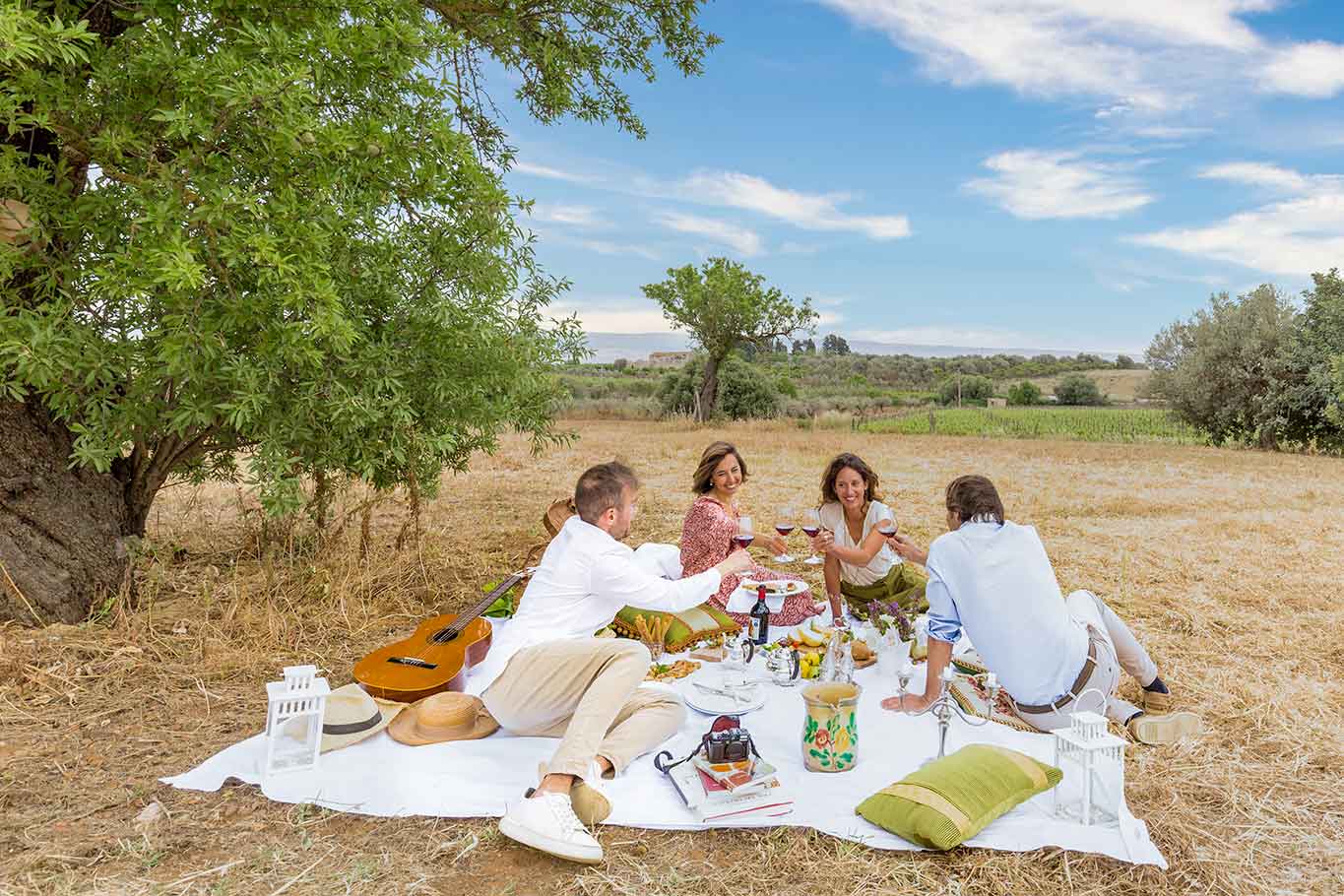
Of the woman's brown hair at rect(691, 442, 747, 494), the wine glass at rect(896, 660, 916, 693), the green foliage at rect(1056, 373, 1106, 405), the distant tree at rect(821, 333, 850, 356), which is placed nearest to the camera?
the wine glass at rect(896, 660, 916, 693)

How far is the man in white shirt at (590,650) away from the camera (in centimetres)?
315

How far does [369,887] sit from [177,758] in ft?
4.81

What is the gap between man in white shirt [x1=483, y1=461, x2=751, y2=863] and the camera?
10.3ft

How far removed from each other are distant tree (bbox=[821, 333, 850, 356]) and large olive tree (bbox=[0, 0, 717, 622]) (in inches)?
2233

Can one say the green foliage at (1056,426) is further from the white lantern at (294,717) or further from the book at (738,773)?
the white lantern at (294,717)

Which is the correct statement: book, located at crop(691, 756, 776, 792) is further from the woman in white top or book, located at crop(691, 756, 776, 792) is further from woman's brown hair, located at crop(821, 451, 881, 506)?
woman's brown hair, located at crop(821, 451, 881, 506)

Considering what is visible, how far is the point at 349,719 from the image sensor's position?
11.3ft

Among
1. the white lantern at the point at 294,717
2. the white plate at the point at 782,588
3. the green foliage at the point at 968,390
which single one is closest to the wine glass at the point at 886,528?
the white plate at the point at 782,588

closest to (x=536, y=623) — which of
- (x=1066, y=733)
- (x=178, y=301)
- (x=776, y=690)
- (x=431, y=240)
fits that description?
(x=776, y=690)

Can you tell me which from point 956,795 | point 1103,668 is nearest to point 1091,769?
point 956,795

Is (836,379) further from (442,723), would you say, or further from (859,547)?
(442,723)

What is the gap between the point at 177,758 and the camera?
343 cm

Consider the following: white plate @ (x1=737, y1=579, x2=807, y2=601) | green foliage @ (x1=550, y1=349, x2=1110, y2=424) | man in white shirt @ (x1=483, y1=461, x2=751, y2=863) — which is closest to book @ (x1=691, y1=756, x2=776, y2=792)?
man in white shirt @ (x1=483, y1=461, x2=751, y2=863)

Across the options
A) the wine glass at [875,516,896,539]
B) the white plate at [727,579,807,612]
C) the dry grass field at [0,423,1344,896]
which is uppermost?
the wine glass at [875,516,896,539]
